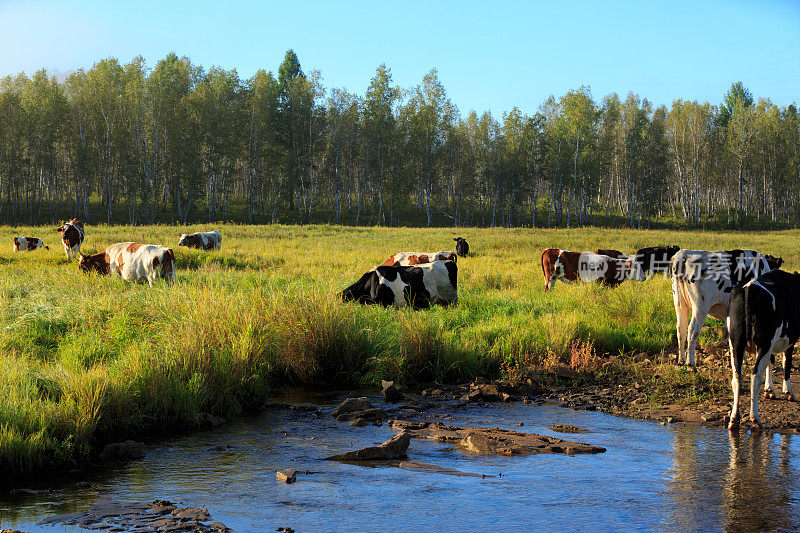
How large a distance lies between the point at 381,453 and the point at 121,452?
2499mm

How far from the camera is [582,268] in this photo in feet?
57.9

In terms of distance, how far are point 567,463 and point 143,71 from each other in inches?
2458

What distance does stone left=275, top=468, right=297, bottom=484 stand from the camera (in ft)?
18.3

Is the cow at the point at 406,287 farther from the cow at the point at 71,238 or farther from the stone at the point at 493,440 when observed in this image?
the cow at the point at 71,238

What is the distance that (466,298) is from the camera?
14.2 m

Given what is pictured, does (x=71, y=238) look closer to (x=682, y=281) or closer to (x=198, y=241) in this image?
(x=198, y=241)

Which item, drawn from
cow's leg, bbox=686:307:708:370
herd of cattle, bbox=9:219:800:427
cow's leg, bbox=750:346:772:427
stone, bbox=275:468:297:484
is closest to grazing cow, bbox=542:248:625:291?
herd of cattle, bbox=9:219:800:427

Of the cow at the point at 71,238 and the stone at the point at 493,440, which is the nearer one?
the stone at the point at 493,440

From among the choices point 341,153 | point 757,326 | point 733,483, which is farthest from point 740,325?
point 341,153

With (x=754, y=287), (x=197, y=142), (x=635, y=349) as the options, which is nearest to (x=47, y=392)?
(x=754, y=287)

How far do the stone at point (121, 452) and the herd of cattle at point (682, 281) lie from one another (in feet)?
20.5

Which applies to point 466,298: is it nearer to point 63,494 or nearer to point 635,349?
point 635,349

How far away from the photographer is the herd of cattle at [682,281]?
7.29 meters

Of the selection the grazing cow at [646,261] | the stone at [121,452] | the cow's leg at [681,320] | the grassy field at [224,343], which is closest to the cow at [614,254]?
the grazing cow at [646,261]
